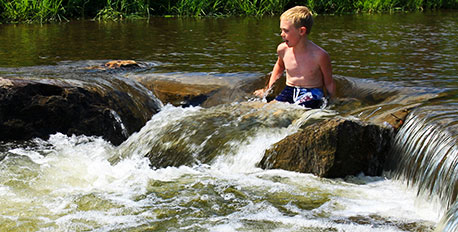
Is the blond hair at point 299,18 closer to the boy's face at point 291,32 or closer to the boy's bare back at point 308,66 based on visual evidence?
the boy's face at point 291,32

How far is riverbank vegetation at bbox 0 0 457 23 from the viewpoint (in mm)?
13938

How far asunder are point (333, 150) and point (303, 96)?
1.34 meters

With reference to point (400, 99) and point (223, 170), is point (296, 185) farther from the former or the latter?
point (400, 99)

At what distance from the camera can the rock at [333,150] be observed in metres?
5.05

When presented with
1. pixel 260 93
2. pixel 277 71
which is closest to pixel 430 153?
pixel 277 71

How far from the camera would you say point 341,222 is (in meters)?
4.12

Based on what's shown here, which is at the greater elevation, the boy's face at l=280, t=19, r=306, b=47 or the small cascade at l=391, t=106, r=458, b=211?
the boy's face at l=280, t=19, r=306, b=47

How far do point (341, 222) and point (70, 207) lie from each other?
1.80 m

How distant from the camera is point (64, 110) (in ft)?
20.5

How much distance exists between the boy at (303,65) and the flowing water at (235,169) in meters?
0.26

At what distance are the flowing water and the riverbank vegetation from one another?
511 centimetres

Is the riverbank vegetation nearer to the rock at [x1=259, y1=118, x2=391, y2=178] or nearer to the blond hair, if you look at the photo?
the blond hair

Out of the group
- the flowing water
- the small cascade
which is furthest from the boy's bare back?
the small cascade

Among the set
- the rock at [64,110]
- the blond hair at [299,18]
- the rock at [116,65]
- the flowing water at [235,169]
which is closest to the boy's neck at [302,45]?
the blond hair at [299,18]
